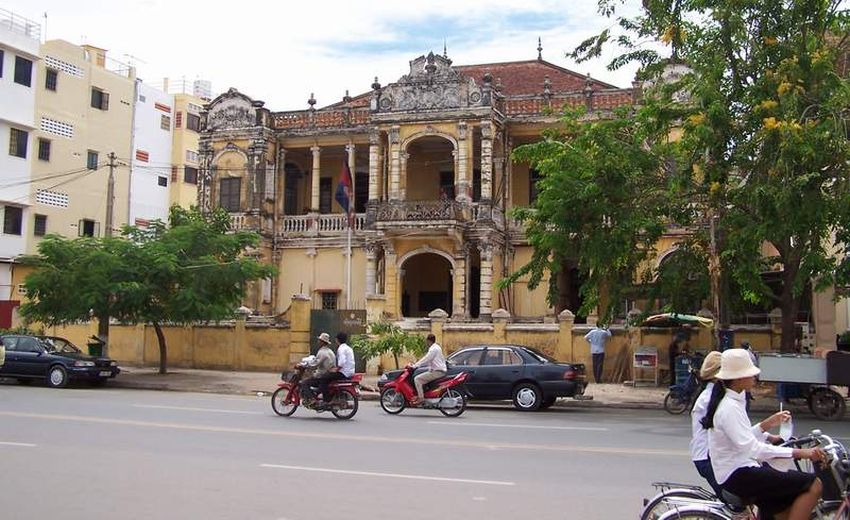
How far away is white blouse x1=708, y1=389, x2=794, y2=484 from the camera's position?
18.1 ft

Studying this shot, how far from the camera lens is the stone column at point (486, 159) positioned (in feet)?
102

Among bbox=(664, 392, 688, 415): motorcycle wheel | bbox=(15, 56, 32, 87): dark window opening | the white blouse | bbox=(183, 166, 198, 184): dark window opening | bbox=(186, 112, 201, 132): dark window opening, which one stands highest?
bbox=(186, 112, 201, 132): dark window opening

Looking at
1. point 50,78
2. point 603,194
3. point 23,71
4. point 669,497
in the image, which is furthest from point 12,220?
point 669,497

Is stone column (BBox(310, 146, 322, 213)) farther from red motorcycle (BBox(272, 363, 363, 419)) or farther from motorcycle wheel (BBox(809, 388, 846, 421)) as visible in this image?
motorcycle wheel (BBox(809, 388, 846, 421))

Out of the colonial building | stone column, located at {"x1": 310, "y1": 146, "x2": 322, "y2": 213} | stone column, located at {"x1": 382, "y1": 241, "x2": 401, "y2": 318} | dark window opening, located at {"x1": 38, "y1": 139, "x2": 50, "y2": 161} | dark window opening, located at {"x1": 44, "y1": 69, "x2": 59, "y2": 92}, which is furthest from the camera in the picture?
dark window opening, located at {"x1": 44, "y1": 69, "x2": 59, "y2": 92}

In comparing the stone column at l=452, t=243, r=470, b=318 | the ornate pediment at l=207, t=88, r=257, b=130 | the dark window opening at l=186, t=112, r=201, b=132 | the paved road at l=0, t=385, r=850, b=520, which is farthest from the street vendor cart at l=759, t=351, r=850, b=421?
the dark window opening at l=186, t=112, r=201, b=132

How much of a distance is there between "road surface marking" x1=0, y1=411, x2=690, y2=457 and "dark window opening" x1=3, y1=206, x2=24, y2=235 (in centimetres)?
2926

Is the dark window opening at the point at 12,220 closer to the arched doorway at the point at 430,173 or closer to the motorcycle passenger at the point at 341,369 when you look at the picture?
the arched doorway at the point at 430,173

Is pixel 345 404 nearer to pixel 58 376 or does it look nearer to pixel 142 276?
pixel 58 376

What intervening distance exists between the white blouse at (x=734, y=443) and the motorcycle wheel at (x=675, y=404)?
41.1 ft

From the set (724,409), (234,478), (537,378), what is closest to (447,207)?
(537,378)

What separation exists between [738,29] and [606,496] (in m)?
11.4

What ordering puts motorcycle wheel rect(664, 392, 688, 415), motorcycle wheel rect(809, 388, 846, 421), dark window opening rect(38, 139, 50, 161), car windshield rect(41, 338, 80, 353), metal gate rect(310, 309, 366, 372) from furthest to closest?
dark window opening rect(38, 139, 50, 161) → metal gate rect(310, 309, 366, 372) → car windshield rect(41, 338, 80, 353) → motorcycle wheel rect(664, 392, 688, 415) → motorcycle wheel rect(809, 388, 846, 421)

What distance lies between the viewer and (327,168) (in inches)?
1496
